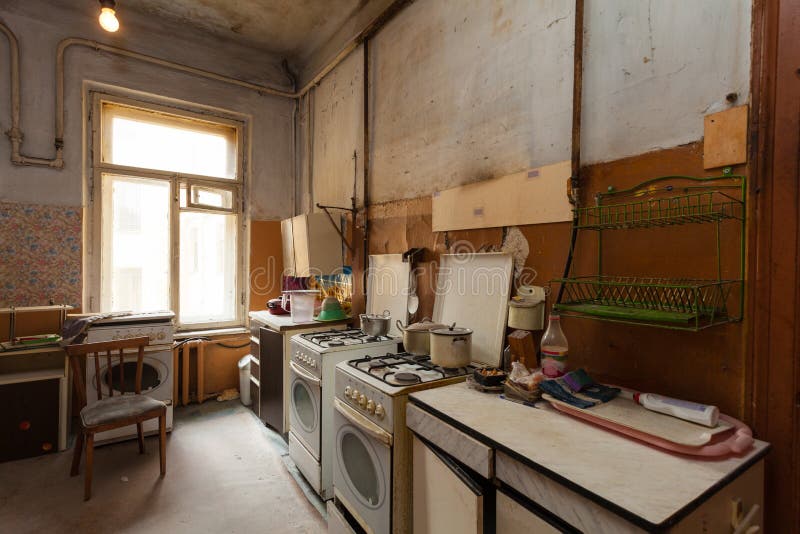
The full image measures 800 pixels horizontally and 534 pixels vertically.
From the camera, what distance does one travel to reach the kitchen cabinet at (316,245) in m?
3.04

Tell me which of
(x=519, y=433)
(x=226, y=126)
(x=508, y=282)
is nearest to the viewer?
(x=519, y=433)

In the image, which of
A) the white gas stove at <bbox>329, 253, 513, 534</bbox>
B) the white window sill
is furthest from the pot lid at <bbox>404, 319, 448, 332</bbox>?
the white window sill

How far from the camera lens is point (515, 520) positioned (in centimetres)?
100

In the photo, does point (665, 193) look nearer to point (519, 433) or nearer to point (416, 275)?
point (519, 433)

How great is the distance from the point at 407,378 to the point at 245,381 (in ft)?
8.11

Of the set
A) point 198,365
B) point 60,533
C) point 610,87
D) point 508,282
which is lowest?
point 60,533

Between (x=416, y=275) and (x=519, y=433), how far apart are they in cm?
143

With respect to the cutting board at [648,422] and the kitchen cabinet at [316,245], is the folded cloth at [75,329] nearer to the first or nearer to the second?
the kitchen cabinet at [316,245]

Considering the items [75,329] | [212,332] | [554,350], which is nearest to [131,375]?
[75,329]

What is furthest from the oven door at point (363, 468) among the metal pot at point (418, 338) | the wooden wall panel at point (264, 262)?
the wooden wall panel at point (264, 262)

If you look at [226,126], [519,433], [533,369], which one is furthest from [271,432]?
[226,126]

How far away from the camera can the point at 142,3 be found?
10.5ft

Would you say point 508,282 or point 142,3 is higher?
point 142,3

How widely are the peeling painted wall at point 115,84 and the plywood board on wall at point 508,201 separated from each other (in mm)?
2451
